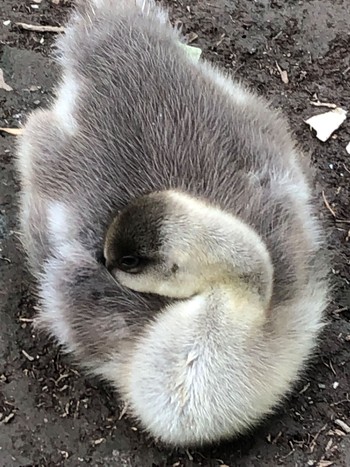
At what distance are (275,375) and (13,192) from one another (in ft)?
2.81

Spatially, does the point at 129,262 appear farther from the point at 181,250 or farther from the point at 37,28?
the point at 37,28

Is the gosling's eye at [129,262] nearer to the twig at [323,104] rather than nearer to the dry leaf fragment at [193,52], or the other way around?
the dry leaf fragment at [193,52]

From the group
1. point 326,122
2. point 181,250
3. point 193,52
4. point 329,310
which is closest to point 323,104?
point 326,122

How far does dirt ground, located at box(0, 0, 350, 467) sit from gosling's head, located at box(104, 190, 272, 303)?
369 mm

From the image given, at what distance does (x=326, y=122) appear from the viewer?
249 cm

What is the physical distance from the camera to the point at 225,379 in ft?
5.90

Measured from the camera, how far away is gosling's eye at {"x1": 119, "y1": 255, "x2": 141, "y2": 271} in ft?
5.57

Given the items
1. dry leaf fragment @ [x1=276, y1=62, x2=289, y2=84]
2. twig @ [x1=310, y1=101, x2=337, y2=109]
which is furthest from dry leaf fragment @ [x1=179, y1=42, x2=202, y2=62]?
twig @ [x1=310, y1=101, x2=337, y2=109]

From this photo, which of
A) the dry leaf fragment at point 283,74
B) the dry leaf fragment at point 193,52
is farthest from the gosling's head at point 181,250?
the dry leaf fragment at point 283,74

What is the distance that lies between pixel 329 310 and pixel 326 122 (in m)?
0.58

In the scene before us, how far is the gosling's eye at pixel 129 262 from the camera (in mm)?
1697

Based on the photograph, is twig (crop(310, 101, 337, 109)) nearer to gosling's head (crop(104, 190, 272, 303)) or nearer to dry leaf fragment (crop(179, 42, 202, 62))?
dry leaf fragment (crop(179, 42, 202, 62))

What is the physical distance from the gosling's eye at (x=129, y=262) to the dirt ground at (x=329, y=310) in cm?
43

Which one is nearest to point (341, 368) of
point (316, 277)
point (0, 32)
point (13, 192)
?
point (316, 277)
